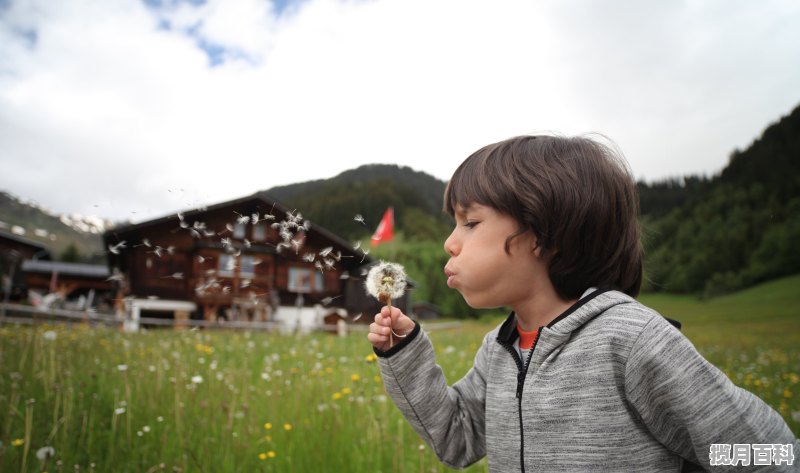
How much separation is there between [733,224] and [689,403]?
1493 inches

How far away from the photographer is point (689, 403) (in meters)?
1.20

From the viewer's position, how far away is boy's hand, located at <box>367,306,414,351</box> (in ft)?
5.08

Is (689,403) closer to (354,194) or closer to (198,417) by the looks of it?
(198,417)

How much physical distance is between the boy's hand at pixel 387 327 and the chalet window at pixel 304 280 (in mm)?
18288

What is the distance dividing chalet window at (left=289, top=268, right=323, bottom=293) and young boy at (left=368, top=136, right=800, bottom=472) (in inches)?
720

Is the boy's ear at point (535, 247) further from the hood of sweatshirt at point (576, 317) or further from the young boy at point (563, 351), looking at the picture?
the hood of sweatshirt at point (576, 317)

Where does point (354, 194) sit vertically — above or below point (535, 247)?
above

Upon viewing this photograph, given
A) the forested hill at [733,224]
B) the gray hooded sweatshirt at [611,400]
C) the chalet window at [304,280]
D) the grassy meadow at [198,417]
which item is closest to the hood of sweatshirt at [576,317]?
the gray hooded sweatshirt at [611,400]

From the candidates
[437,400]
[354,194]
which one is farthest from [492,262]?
[354,194]

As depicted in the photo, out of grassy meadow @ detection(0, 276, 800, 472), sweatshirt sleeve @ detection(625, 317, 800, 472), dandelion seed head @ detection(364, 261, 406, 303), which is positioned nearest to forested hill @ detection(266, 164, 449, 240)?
dandelion seed head @ detection(364, 261, 406, 303)

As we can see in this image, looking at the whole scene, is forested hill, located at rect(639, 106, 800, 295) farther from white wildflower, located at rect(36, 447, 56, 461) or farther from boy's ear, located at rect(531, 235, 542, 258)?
white wildflower, located at rect(36, 447, 56, 461)

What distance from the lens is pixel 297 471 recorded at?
2094mm

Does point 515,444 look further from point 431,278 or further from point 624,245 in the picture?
point 431,278

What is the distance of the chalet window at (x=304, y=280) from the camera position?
2006 centimetres
